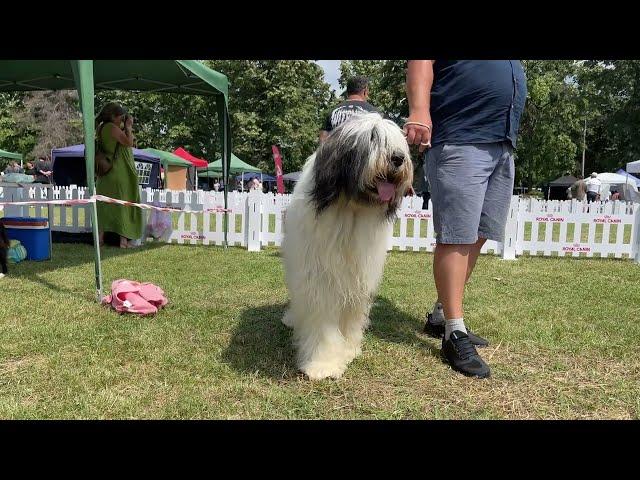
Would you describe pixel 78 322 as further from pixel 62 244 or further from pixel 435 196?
pixel 62 244

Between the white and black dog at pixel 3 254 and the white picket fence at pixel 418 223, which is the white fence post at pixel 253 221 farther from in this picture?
the white and black dog at pixel 3 254

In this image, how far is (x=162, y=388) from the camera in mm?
2729

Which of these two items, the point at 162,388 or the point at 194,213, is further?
the point at 194,213

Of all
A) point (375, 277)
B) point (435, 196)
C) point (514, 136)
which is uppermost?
point (514, 136)

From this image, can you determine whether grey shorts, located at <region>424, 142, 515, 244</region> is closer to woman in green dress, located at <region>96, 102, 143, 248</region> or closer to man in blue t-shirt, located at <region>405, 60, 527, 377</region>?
man in blue t-shirt, located at <region>405, 60, 527, 377</region>

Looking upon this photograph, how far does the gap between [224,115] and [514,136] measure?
236 inches

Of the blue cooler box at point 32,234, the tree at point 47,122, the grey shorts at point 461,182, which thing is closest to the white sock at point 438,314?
the grey shorts at point 461,182

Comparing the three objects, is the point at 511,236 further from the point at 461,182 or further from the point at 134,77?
the point at 134,77

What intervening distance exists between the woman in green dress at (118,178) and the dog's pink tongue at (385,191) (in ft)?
19.4

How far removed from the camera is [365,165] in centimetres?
266

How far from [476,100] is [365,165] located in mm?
1031

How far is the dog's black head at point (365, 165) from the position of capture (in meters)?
2.68

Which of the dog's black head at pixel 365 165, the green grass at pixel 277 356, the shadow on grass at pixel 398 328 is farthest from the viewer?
the shadow on grass at pixel 398 328
